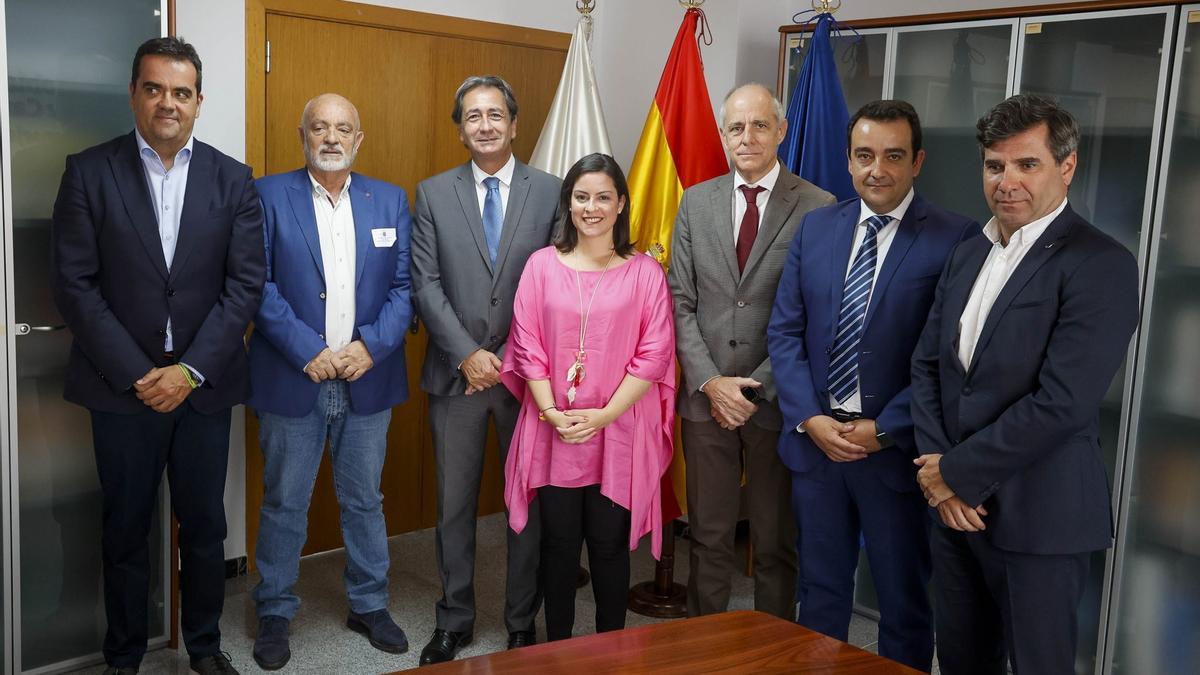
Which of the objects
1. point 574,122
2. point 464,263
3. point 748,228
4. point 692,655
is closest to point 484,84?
point 464,263

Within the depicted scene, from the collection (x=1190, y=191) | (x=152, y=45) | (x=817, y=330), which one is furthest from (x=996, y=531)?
(x=152, y=45)

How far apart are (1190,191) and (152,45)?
3030 millimetres

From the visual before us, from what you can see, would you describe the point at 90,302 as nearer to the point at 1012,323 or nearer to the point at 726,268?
the point at 726,268

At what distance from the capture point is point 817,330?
2.91 metres

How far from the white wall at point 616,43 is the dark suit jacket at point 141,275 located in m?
0.83

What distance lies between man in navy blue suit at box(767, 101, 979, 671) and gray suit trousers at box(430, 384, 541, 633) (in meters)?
0.90

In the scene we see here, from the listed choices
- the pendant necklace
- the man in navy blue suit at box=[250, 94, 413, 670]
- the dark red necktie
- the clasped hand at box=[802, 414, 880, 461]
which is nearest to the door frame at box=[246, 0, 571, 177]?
the man in navy blue suit at box=[250, 94, 413, 670]

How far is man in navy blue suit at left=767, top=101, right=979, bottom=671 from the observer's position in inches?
110

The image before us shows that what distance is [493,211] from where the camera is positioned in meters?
3.34

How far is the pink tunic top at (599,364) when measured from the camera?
3031 millimetres

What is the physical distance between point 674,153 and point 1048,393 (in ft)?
6.38

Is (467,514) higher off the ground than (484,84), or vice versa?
(484,84)

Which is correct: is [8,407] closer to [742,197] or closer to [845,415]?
[742,197]

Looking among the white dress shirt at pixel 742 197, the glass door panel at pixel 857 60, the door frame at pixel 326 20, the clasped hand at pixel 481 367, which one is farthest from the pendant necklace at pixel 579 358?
the door frame at pixel 326 20
